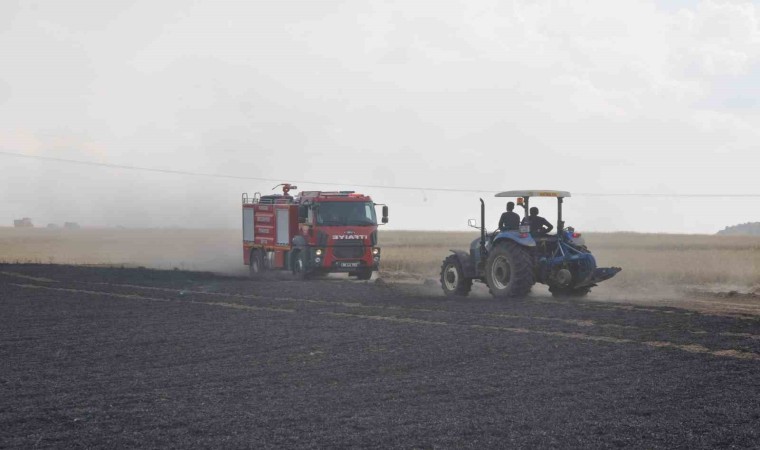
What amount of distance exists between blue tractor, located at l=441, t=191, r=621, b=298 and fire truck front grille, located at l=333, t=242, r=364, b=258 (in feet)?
29.5

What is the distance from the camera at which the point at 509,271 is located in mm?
23531

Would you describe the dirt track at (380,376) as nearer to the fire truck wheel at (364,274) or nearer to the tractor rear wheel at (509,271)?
the tractor rear wheel at (509,271)

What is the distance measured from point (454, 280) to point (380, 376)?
1261cm

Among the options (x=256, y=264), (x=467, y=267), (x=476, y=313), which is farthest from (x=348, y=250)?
(x=476, y=313)

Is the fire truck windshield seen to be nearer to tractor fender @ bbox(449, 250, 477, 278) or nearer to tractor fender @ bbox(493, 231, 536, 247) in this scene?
tractor fender @ bbox(449, 250, 477, 278)

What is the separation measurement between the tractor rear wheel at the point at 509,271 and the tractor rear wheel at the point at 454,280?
3.50ft

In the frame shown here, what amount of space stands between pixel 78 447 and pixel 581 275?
52.8 feet

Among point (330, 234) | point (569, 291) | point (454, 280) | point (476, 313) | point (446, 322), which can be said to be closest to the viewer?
point (446, 322)

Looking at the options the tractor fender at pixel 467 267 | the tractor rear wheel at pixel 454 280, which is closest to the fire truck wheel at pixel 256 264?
the tractor rear wheel at pixel 454 280

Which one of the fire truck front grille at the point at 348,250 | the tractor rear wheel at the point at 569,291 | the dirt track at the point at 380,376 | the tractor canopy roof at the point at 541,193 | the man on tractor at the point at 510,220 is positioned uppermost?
the tractor canopy roof at the point at 541,193

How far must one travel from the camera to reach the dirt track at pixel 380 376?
973 cm

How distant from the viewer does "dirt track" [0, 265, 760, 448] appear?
973 cm

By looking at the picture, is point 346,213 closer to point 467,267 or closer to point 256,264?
point 256,264

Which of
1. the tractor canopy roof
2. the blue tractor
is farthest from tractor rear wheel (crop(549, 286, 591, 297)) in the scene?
the tractor canopy roof
